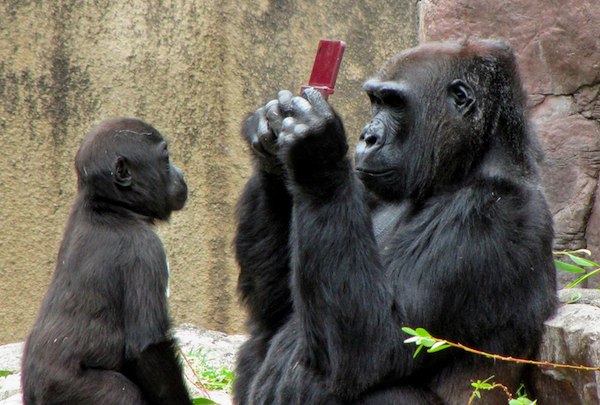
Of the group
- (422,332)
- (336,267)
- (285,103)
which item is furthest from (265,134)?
(422,332)

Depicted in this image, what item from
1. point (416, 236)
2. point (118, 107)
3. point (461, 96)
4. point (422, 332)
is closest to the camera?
point (422, 332)

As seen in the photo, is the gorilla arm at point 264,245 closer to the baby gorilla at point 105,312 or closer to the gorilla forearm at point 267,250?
the gorilla forearm at point 267,250

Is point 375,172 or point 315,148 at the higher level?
point 315,148

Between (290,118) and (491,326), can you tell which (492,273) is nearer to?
(491,326)

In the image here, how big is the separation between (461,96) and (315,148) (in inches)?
23.4

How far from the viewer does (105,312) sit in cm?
387

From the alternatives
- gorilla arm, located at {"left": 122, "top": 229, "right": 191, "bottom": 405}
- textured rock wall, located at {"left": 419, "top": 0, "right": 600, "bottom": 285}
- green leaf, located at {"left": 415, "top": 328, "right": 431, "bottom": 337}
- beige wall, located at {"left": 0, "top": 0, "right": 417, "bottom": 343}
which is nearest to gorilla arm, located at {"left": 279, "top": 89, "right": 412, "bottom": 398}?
green leaf, located at {"left": 415, "top": 328, "right": 431, "bottom": 337}

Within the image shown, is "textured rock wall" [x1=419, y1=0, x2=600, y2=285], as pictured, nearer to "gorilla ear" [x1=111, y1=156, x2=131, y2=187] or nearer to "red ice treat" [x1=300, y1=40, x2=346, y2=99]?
"red ice treat" [x1=300, y1=40, x2=346, y2=99]

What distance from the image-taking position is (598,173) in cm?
528

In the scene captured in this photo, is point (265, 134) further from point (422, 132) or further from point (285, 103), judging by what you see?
point (422, 132)

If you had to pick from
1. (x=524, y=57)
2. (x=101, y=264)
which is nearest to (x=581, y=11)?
(x=524, y=57)

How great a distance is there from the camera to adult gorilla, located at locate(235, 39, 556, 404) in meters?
3.46

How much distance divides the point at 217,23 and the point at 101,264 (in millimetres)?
2702

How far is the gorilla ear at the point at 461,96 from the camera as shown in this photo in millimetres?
3717
